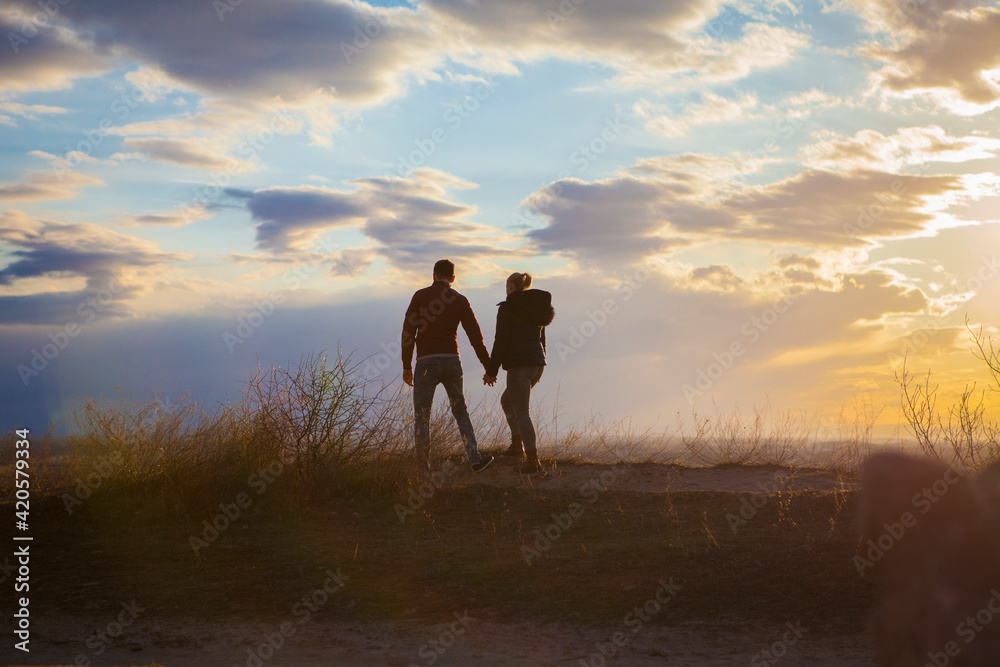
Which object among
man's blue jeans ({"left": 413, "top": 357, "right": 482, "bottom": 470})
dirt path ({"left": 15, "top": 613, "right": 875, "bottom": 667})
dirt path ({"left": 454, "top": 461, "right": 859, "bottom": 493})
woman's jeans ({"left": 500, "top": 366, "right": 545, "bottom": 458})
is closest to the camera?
dirt path ({"left": 15, "top": 613, "right": 875, "bottom": 667})

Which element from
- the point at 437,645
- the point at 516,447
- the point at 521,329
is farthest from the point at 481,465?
the point at 437,645

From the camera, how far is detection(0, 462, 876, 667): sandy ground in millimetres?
4309

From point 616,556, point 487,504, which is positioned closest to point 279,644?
point 616,556

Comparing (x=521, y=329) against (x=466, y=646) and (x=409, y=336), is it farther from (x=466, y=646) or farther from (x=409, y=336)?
(x=466, y=646)

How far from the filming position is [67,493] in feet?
27.0

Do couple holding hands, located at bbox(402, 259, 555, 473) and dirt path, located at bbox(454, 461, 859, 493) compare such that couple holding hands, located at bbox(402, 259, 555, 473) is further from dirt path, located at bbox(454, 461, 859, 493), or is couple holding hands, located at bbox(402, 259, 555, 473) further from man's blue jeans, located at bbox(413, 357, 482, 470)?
dirt path, located at bbox(454, 461, 859, 493)

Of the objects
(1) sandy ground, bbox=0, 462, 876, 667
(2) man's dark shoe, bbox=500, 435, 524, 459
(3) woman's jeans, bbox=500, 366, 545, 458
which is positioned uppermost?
(3) woman's jeans, bbox=500, 366, 545, 458

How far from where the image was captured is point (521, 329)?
894cm

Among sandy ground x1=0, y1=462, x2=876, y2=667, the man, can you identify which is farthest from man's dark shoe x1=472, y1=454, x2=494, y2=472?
sandy ground x1=0, y1=462, x2=876, y2=667

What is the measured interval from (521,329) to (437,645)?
4853mm

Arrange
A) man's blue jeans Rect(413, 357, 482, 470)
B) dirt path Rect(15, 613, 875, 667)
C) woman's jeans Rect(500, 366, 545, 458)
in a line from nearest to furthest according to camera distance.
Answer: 1. dirt path Rect(15, 613, 875, 667)
2. man's blue jeans Rect(413, 357, 482, 470)
3. woman's jeans Rect(500, 366, 545, 458)

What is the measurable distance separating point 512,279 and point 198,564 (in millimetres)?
4764

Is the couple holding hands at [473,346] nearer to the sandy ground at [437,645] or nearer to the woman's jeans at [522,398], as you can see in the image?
the woman's jeans at [522,398]

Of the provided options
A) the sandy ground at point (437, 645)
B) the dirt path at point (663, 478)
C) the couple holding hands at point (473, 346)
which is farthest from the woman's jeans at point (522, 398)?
the sandy ground at point (437, 645)
